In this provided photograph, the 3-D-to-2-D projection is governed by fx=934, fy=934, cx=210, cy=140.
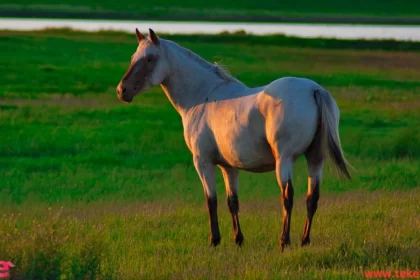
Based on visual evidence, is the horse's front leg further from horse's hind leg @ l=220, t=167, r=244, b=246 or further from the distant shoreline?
the distant shoreline

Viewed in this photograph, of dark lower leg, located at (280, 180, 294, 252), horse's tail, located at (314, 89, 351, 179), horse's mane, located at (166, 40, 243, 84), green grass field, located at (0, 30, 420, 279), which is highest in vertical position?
horse's mane, located at (166, 40, 243, 84)

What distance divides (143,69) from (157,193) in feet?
11.9

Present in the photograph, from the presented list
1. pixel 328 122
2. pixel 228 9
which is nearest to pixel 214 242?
pixel 328 122

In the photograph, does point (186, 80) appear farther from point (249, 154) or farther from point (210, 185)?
point (249, 154)

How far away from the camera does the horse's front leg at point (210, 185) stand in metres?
8.45

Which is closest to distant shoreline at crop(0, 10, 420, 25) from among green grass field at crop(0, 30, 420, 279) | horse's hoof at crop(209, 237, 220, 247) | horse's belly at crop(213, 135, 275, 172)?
green grass field at crop(0, 30, 420, 279)

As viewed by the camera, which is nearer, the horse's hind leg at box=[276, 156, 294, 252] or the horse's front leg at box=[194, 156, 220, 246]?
the horse's hind leg at box=[276, 156, 294, 252]

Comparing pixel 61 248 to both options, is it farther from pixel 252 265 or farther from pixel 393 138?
pixel 393 138

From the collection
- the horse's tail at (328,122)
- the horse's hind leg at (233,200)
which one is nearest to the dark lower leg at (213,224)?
the horse's hind leg at (233,200)

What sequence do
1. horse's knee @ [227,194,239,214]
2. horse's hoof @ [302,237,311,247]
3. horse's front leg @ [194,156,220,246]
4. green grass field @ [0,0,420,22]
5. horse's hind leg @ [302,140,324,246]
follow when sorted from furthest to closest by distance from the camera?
green grass field @ [0,0,420,22], horse's knee @ [227,194,239,214], horse's front leg @ [194,156,220,246], horse's hoof @ [302,237,311,247], horse's hind leg @ [302,140,324,246]

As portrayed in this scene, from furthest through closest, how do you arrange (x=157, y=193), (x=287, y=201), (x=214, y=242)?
(x=157, y=193) → (x=214, y=242) → (x=287, y=201)

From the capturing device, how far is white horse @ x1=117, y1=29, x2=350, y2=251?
7668 mm

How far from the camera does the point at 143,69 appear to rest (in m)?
8.55

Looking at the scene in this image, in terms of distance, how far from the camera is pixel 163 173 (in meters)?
13.4
